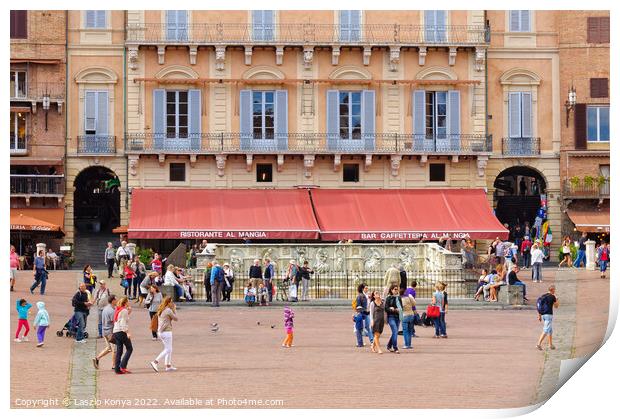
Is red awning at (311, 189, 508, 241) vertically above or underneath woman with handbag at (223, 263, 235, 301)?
above

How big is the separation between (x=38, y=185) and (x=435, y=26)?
17.0 m

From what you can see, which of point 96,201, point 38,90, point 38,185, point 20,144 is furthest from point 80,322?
point 96,201

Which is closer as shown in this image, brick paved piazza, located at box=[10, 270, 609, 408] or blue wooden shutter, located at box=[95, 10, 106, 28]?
brick paved piazza, located at box=[10, 270, 609, 408]

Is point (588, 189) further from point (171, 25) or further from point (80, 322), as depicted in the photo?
point (80, 322)

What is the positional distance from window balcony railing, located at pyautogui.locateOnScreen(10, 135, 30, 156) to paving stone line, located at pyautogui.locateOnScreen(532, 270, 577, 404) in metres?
20.8

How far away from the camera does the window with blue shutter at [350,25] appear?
5922 cm

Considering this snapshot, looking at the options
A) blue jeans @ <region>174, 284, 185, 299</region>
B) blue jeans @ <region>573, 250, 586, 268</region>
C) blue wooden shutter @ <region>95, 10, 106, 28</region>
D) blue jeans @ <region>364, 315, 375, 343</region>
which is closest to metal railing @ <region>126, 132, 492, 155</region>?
blue wooden shutter @ <region>95, 10, 106, 28</region>

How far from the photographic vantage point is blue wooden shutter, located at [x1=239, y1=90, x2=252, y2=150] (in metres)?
59.2

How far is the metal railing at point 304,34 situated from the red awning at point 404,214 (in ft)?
19.7

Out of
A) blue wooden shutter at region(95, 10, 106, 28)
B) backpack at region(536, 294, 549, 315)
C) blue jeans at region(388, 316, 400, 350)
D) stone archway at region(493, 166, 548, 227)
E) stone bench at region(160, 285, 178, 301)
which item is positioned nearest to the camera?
blue jeans at region(388, 316, 400, 350)

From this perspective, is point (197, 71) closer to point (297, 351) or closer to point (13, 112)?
point (13, 112)

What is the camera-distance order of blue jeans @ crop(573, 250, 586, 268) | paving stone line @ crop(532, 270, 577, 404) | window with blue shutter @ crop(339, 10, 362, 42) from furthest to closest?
window with blue shutter @ crop(339, 10, 362, 42) < blue jeans @ crop(573, 250, 586, 268) < paving stone line @ crop(532, 270, 577, 404)

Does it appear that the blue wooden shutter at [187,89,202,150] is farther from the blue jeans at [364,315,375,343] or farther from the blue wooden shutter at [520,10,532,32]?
the blue jeans at [364,315,375,343]

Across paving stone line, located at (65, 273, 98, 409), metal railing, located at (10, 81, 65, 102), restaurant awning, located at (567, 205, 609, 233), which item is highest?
metal railing, located at (10, 81, 65, 102)
